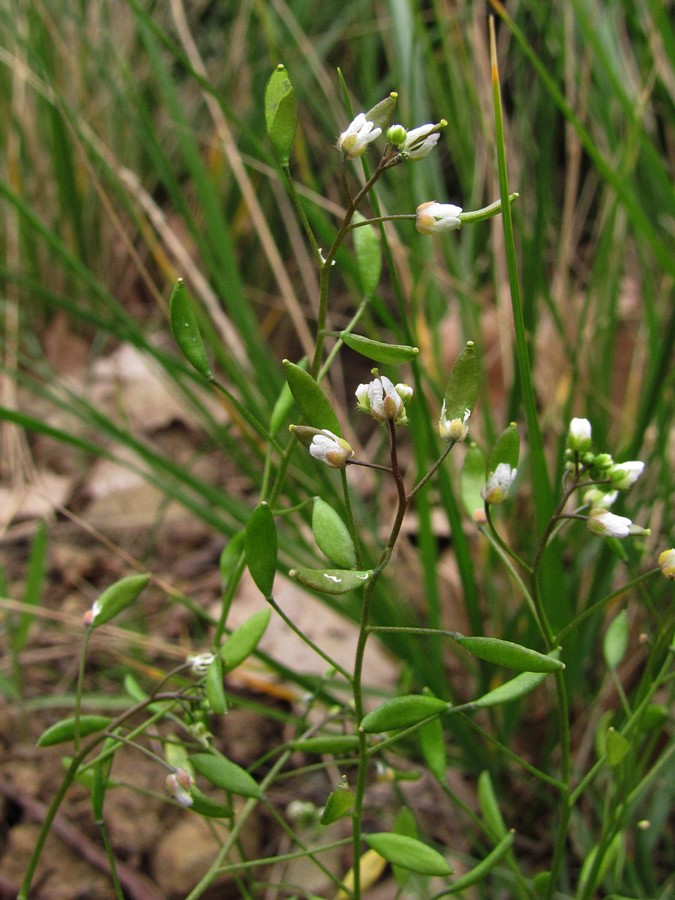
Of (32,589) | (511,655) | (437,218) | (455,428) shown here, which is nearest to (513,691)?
(511,655)

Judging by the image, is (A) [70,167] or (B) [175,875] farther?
(A) [70,167]

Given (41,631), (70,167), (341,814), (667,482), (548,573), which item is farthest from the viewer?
(70,167)

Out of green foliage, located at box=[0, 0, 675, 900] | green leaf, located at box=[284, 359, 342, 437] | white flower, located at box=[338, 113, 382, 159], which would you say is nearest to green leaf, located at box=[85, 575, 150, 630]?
green foliage, located at box=[0, 0, 675, 900]

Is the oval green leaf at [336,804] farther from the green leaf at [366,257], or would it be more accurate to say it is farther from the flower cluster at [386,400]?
the green leaf at [366,257]

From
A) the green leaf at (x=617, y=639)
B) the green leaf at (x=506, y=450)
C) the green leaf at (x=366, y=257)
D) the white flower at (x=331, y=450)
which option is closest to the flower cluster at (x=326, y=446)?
the white flower at (x=331, y=450)

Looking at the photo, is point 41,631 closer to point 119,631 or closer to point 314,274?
point 119,631

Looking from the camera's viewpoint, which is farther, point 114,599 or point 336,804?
point 114,599

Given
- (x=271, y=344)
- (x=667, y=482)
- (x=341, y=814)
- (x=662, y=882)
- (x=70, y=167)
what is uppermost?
(x=70, y=167)

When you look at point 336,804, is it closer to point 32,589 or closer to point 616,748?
point 616,748

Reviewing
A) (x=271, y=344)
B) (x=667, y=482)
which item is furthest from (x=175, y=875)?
(x=271, y=344)
